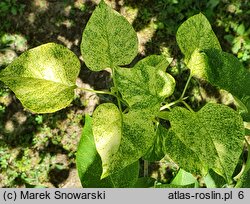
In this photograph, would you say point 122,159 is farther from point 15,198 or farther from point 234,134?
point 15,198

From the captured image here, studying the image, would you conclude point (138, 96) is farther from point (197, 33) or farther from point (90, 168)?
point (90, 168)

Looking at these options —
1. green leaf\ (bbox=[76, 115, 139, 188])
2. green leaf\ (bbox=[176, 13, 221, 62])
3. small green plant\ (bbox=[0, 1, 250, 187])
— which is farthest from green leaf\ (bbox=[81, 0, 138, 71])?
green leaf\ (bbox=[76, 115, 139, 188])

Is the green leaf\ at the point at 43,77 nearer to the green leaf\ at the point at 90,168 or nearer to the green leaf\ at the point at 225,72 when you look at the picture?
the green leaf\ at the point at 90,168

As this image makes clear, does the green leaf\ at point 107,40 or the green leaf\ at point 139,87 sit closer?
the green leaf\ at point 139,87

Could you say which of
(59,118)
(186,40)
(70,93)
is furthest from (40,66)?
(59,118)

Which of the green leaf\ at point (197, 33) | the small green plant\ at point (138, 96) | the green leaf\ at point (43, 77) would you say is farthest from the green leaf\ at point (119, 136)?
the green leaf\ at point (197, 33)

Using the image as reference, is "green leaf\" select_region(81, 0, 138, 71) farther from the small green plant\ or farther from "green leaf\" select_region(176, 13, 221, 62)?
"green leaf\" select_region(176, 13, 221, 62)
